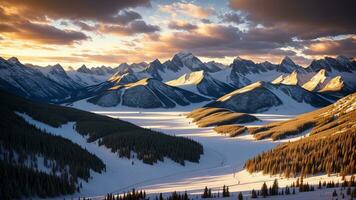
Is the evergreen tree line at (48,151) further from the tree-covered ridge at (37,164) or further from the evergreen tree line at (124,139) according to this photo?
the evergreen tree line at (124,139)

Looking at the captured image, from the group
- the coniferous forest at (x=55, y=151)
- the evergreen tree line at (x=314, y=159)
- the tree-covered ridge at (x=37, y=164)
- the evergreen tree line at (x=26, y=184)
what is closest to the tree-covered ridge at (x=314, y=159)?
the evergreen tree line at (x=314, y=159)

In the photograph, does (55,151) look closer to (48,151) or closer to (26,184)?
(48,151)

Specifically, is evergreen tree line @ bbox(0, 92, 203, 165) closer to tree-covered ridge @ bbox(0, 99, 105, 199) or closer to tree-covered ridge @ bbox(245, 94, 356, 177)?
tree-covered ridge @ bbox(0, 99, 105, 199)

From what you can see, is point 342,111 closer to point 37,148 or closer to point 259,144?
point 259,144

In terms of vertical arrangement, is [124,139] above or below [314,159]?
below

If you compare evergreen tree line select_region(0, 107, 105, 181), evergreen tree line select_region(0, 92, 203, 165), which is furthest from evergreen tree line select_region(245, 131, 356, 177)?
evergreen tree line select_region(0, 107, 105, 181)

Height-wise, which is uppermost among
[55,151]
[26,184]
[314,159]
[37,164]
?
[314,159]

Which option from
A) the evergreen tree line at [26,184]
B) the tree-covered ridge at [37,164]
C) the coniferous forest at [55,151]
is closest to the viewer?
the evergreen tree line at [26,184]

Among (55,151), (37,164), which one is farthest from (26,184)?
(55,151)
